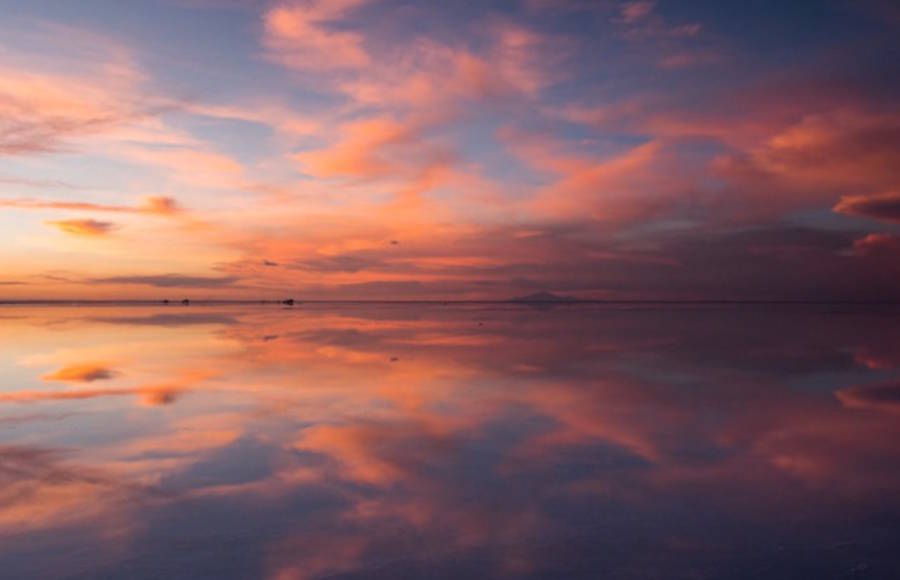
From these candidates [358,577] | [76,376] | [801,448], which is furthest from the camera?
[76,376]

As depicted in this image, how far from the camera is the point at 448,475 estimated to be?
9180mm

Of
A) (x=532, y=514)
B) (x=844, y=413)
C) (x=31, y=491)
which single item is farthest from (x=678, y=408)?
(x=31, y=491)

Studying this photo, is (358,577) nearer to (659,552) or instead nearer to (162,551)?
(162,551)

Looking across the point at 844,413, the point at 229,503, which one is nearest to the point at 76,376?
the point at 229,503

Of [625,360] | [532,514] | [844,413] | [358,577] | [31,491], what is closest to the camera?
[358,577]

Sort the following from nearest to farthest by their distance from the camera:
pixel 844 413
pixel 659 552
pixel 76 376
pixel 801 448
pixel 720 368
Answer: pixel 659 552 < pixel 801 448 < pixel 844 413 < pixel 76 376 < pixel 720 368

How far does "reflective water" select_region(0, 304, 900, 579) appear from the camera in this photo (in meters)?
6.37

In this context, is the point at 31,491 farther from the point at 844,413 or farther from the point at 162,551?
the point at 844,413

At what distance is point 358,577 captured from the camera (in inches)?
234

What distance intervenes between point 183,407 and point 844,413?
544 inches

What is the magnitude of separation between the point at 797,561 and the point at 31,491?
8.73 metres

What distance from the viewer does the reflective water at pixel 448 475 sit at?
637cm

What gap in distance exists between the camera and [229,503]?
26.0 ft

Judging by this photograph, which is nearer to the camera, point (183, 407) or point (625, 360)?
point (183, 407)
